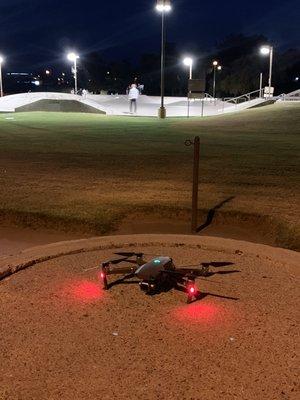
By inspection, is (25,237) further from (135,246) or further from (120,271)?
(120,271)

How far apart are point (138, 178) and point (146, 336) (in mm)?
7203

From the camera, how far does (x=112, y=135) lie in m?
20.9

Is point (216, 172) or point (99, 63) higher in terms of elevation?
point (99, 63)

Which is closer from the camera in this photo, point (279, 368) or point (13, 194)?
point (279, 368)

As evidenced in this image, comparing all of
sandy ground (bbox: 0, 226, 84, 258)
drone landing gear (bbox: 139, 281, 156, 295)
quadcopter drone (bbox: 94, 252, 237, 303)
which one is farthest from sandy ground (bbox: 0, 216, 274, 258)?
drone landing gear (bbox: 139, 281, 156, 295)

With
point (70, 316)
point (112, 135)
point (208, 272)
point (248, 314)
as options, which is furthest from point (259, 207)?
point (112, 135)

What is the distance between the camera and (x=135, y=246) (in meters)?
6.12

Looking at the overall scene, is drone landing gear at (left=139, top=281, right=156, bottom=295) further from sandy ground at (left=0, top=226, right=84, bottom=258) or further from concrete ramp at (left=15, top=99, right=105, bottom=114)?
concrete ramp at (left=15, top=99, right=105, bottom=114)

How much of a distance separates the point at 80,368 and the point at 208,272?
199 cm

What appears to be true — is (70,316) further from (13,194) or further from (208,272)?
(13,194)

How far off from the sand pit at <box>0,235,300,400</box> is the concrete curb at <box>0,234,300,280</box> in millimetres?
43

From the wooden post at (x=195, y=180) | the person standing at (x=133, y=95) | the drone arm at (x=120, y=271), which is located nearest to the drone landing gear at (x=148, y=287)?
the drone arm at (x=120, y=271)

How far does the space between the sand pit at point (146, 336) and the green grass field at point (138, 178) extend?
2293 millimetres

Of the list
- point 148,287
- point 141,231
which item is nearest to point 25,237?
point 141,231
